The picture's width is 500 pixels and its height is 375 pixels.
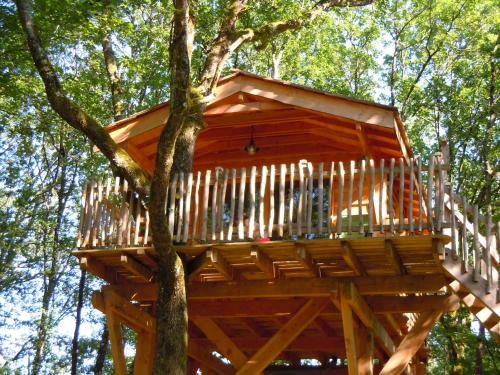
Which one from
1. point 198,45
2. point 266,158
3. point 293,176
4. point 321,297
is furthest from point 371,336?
point 198,45

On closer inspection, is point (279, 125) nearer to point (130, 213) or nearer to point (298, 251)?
point (130, 213)

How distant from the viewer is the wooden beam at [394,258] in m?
9.14

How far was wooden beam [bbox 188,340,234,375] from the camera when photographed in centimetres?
1402

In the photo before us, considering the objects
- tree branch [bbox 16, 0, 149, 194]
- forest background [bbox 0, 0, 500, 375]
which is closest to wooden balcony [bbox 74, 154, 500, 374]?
tree branch [bbox 16, 0, 149, 194]

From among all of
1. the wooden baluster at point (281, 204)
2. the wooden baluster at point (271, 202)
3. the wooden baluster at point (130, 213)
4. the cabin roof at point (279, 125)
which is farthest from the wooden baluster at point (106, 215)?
the wooden baluster at point (281, 204)

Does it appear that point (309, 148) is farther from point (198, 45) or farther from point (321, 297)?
point (198, 45)

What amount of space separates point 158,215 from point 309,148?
5429mm

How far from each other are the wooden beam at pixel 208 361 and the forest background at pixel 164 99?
6.22m

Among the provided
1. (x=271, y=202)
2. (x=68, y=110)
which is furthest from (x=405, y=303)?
(x=68, y=110)

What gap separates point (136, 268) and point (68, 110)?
2.79 m

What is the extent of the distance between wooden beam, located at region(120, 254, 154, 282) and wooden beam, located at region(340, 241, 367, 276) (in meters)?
3.44

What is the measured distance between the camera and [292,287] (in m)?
10.4

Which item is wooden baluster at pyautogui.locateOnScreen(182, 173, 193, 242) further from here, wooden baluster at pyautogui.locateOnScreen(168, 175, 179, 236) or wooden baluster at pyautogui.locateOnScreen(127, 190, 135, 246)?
wooden baluster at pyautogui.locateOnScreen(127, 190, 135, 246)

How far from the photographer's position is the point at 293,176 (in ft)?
31.8
